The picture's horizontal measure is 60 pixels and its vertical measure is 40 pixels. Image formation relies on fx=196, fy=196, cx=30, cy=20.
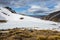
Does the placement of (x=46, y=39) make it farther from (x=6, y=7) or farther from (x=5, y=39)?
(x=6, y=7)

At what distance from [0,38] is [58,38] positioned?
412 cm

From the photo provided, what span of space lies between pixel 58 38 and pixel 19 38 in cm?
260

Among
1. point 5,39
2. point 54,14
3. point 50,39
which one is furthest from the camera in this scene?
point 54,14

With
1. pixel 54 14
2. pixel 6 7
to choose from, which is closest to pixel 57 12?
pixel 54 14

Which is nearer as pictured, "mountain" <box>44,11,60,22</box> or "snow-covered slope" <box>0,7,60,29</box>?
"snow-covered slope" <box>0,7,60,29</box>

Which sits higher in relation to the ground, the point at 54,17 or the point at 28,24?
the point at 54,17

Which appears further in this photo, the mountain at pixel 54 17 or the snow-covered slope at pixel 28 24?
the mountain at pixel 54 17

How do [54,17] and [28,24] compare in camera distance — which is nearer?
[28,24]

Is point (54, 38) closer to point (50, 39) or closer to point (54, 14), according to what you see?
point (50, 39)

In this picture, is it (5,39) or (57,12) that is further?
(57,12)

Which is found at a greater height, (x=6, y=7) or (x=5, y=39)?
(x=6, y=7)

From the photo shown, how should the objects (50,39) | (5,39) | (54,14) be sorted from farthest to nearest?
(54,14) → (5,39) → (50,39)

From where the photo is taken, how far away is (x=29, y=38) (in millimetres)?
13195

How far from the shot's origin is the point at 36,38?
12.9 m
